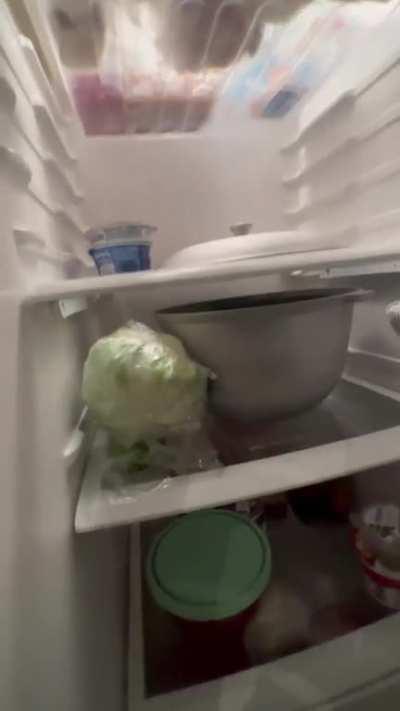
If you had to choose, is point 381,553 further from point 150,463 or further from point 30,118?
point 30,118

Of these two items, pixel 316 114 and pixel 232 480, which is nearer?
pixel 232 480

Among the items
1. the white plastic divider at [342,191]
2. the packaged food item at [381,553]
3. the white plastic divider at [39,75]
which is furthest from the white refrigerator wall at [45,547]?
the white plastic divider at [342,191]

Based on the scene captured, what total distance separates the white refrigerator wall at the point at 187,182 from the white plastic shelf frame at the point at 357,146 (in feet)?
0.33

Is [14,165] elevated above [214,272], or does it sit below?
above

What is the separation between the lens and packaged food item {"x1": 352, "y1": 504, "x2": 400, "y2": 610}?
2.45 feet

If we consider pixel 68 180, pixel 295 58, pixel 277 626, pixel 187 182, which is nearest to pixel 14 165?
pixel 68 180

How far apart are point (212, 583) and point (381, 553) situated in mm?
306

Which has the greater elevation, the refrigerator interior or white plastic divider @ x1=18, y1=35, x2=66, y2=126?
white plastic divider @ x1=18, y1=35, x2=66, y2=126

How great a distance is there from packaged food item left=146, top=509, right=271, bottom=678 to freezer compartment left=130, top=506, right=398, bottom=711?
29mm

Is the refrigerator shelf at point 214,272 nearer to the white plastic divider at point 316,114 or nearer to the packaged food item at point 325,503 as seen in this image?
the white plastic divider at point 316,114

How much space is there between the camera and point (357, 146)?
0.80 m

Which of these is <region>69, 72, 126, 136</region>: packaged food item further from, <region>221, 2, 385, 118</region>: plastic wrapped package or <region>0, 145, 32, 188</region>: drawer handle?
<region>0, 145, 32, 188</region>: drawer handle

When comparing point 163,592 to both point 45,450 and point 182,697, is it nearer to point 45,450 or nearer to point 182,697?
point 182,697

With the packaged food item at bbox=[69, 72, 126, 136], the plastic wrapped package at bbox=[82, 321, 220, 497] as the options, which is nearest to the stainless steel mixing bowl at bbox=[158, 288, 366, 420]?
the plastic wrapped package at bbox=[82, 321, 220, 497]
